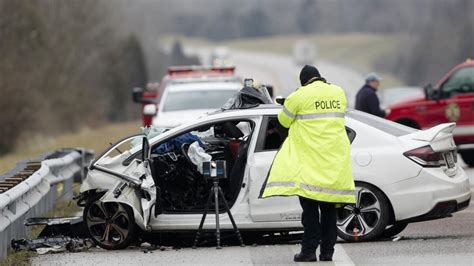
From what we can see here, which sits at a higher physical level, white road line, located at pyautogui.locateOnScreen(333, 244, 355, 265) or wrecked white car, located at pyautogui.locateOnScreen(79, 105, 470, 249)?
wrecked white car, located at pyautogui.locateOnScreen(79, 105, 470, 249)

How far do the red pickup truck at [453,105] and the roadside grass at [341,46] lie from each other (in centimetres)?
10952

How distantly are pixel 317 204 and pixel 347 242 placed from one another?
1632mm

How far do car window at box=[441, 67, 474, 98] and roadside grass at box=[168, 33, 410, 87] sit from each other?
4325 inches

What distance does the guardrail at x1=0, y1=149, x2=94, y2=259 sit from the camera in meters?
12.4

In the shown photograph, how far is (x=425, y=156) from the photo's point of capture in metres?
12.6

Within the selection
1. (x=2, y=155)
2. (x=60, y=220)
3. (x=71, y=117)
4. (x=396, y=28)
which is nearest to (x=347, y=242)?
(x=60, y=220)

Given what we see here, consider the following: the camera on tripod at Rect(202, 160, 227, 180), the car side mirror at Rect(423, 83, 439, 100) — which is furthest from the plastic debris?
the car side mirror at Rect(423, 83, 439, 100)

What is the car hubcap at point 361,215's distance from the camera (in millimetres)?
12516

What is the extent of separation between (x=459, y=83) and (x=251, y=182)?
1043 cm

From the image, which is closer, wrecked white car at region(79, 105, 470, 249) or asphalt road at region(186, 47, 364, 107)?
wrecked white car at region(79, 105, 470, 249)

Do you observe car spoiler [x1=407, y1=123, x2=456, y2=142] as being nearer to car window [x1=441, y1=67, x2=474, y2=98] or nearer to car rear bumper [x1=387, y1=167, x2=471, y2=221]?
car rear bumper [x1=387, y1=167, x2=471, y2=221]

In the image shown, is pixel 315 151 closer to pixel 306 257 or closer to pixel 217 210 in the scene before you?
pixel 306 257

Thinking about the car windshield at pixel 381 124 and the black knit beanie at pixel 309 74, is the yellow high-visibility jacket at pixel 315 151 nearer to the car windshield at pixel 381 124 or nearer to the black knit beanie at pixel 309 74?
the black knit beanie at pixel 309 74

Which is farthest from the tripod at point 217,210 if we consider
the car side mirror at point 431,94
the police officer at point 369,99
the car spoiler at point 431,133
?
the car side mirror at point 431,94
